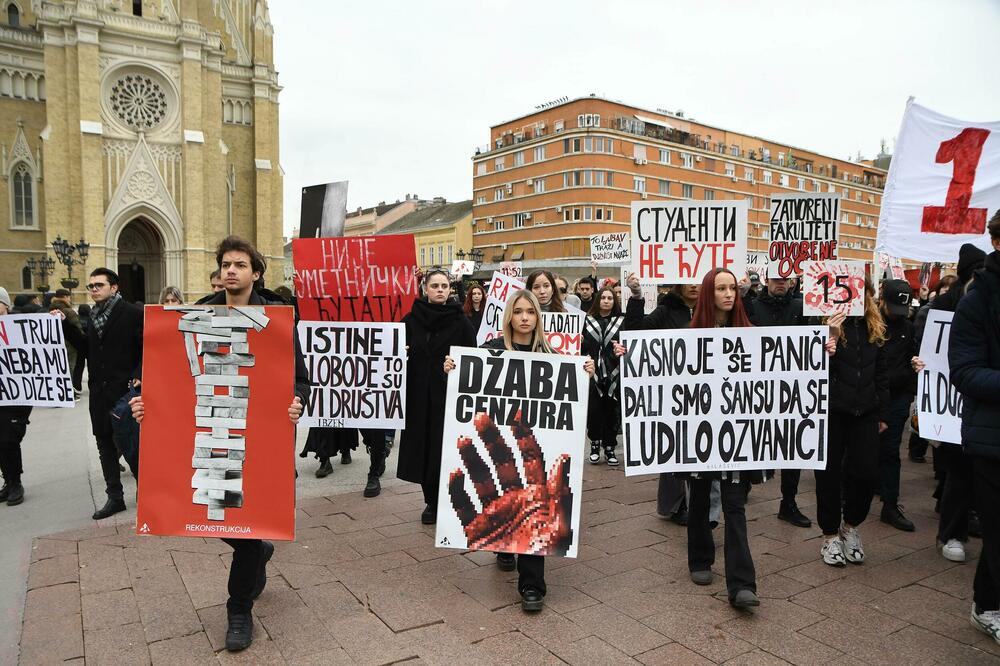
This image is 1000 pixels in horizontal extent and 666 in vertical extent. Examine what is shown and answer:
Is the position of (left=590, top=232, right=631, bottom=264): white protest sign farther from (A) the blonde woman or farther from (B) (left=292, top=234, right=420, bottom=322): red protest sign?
(A) the blonde woman

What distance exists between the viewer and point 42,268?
35781mm

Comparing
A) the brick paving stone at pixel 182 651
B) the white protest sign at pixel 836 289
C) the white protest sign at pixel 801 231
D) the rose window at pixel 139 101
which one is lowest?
the brick paving stone at pixel 182 651

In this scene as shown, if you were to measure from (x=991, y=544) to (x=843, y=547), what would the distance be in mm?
1498

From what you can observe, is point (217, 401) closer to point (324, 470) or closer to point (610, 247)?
point (324, 470)

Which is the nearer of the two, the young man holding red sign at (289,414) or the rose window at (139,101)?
the young man holding red sign at (289,414)

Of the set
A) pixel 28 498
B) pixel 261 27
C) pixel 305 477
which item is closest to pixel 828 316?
pixel 305 477

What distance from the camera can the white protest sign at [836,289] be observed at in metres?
5.01

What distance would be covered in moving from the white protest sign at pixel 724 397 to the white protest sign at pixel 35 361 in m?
5.66

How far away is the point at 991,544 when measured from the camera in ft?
11.8

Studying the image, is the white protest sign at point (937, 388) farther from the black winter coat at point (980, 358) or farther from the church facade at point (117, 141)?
the church facade at point (117, 141)

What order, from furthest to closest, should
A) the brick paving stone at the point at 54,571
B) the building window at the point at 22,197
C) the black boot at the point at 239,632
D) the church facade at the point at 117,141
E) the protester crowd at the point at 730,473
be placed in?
the building window at the point at 22,197 < the church facade at the point at 117,141 < the brick paving stone at the point at 54,571 < the black boot at the point at 239,632 < the protester crowd at the point at 730,473

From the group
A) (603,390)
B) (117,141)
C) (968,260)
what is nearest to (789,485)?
(968,260)

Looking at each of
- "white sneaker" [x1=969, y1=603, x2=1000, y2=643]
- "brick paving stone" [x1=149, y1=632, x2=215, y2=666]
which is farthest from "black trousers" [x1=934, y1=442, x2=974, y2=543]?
"brick paving stone" [x1=149, y1=632, x2=215, y2=666]

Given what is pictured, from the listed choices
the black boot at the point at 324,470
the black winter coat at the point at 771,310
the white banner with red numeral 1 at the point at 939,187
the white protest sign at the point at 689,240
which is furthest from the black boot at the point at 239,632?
the white banner with red numeral 1 at the point at 939,187
